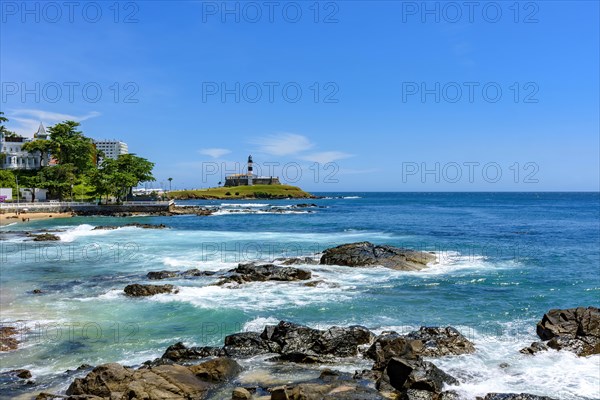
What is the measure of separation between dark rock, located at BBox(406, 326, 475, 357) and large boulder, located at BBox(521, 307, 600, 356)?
183cm

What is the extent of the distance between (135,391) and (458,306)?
15.1 m

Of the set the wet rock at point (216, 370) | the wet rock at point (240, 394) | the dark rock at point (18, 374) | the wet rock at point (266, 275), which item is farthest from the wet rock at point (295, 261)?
the wet rock at point (240, 394)

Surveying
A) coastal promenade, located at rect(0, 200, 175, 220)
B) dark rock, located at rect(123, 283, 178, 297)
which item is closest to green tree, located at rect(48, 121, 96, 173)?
coastal promenade, located at rect(0, 200, 175, 220)

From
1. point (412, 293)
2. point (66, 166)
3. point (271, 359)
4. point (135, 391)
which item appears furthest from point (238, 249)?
point (66, 166)

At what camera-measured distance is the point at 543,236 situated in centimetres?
5203

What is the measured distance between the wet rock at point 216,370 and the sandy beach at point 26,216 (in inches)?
2585

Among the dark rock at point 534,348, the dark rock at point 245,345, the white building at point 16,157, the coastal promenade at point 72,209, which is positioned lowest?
the dark rock at point 534,348

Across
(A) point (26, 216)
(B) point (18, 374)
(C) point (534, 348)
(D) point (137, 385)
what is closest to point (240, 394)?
(D) point (137, 385)

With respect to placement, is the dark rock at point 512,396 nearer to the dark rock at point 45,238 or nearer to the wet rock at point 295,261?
the wet rock at point 295,261

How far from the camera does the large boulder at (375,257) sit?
31.5m

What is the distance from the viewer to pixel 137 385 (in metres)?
11.2

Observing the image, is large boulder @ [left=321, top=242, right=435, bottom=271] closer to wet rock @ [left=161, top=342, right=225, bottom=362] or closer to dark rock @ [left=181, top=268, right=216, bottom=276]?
dark rock @ [left=181, top=268, right=216, bottom=276]

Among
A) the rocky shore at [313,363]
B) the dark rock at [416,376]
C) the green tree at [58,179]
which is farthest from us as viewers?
the green tree at [58,179]

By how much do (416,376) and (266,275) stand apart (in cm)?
1612
